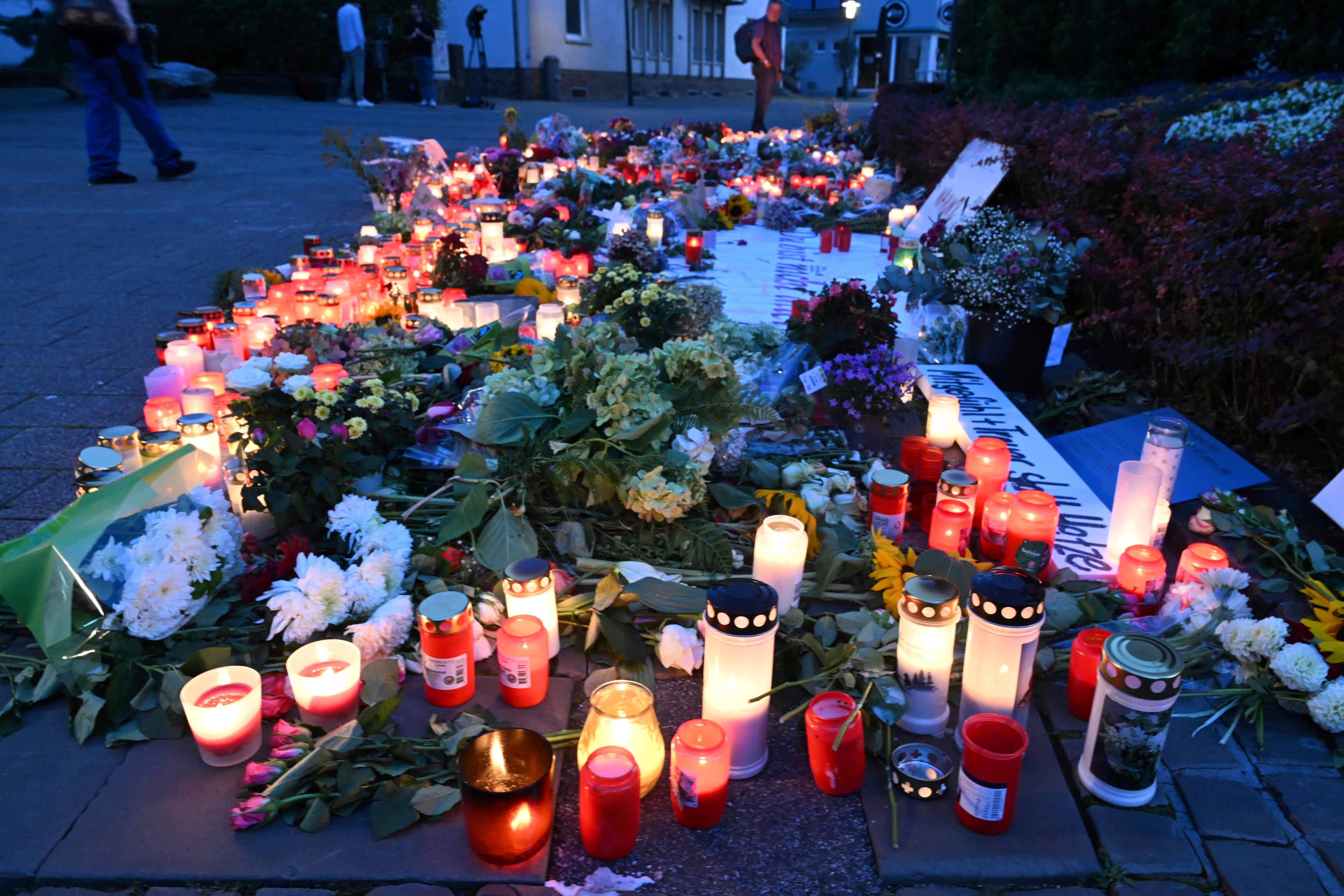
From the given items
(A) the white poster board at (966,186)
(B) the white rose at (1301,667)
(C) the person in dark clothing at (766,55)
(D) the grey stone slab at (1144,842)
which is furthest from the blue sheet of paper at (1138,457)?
(C) the person in dark clothing at (766,55)

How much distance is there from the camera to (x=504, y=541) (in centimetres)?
245

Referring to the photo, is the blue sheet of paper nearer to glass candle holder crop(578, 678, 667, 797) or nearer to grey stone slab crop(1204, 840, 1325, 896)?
grey stone slab crop(1204, 840, 1325, 896)

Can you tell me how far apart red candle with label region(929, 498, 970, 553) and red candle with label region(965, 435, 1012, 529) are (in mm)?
212

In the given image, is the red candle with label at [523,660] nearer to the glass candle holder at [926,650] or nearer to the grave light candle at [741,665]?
the grave light candle at [741,665]

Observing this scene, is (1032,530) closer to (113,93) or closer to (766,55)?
(113,93)

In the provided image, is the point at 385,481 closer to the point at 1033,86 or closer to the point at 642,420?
the point at 642,420

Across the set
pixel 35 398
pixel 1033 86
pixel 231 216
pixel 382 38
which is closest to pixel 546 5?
pixel 382 38

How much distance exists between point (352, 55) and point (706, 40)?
19980 millimetres

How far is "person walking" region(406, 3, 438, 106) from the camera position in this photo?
17672mm

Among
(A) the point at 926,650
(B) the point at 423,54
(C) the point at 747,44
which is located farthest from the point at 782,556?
(B) the point at 423,54

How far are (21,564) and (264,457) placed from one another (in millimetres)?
625

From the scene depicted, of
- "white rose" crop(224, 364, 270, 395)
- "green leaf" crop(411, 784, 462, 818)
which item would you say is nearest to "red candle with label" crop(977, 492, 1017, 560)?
"green leaf" crop(411, 784, 462, 818)

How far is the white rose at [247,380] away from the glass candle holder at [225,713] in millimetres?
921

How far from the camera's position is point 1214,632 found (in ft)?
7.16
